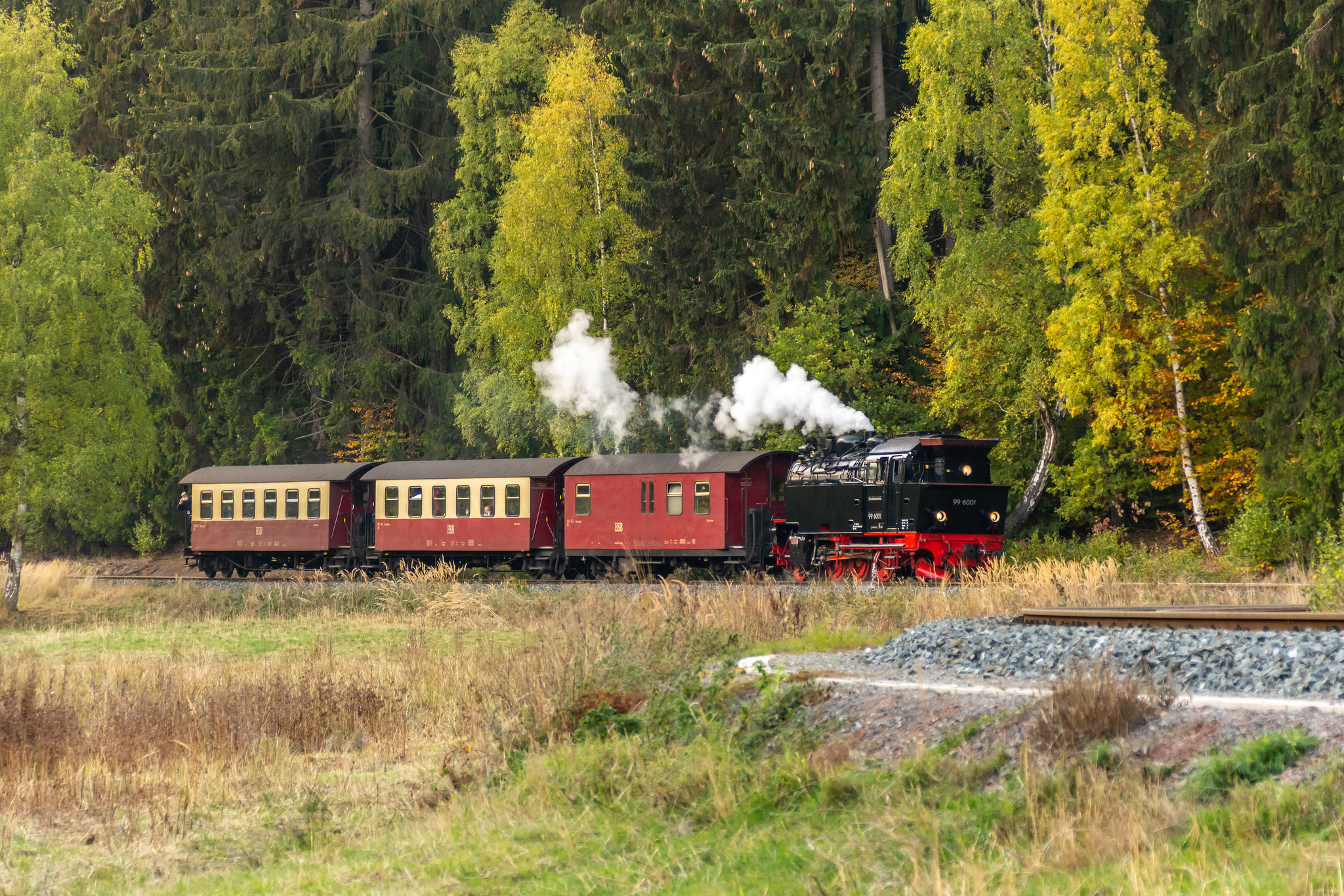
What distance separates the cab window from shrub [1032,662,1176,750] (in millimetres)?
17472

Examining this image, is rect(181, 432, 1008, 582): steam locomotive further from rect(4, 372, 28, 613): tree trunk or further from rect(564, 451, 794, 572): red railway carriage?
rect(4, 372, 28, 613): tree trunk

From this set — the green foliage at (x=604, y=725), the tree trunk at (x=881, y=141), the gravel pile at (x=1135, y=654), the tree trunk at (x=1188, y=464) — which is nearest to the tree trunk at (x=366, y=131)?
the tree trunk at (x=881, y=141)

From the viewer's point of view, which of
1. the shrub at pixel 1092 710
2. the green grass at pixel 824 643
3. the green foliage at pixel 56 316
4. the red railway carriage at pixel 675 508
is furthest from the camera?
the red railway carriage at pixel 675 508

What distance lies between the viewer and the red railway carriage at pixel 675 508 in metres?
25.7

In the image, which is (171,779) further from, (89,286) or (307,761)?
(89,286)

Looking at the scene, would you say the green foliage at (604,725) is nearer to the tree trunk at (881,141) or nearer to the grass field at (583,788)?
the grass field at (583,788)

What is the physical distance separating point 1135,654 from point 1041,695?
1.83 meters

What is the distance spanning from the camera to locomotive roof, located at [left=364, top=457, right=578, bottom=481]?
28594 millimetres

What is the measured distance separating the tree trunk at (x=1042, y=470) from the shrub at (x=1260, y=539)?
5.69m

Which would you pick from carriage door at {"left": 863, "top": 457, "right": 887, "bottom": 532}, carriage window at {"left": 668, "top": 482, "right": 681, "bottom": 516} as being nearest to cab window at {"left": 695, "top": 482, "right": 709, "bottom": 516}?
carriage window at {"left": 668, "top": 482, "right": 681, "bottom": 516}

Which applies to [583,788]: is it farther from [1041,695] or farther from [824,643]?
[824,643]

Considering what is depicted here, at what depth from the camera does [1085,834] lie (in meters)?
6.29

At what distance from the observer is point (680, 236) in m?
34.8

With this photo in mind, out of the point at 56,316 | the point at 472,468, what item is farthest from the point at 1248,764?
the point at 56,316
